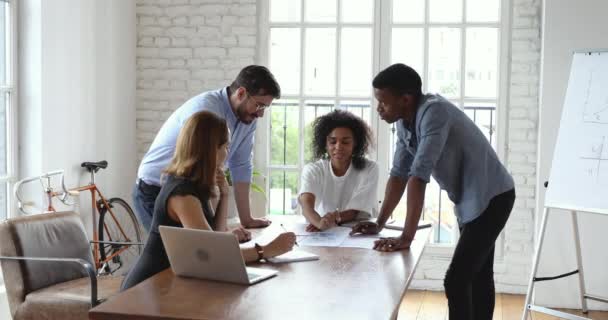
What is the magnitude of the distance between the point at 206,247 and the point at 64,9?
2.99m

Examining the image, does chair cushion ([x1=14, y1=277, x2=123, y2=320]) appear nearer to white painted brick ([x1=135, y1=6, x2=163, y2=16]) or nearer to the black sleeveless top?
the black sleeveless top

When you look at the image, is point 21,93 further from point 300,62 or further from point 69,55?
point 300,62

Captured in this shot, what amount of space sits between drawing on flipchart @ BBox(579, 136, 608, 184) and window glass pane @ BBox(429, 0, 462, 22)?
1550mm

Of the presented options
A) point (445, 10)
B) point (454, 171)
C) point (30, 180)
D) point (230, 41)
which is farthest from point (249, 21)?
point (454, 171)

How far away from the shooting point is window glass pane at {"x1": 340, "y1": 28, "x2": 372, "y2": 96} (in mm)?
5781

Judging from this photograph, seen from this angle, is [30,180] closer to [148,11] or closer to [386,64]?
[148,11]

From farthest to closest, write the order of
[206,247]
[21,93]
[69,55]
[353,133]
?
[69,55]
[21,93]
[353,133]
[206,247]

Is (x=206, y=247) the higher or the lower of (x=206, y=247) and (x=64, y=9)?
the lower

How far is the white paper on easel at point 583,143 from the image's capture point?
174 inches

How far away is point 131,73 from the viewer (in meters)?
5.89

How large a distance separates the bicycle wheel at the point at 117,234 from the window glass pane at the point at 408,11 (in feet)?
7.85

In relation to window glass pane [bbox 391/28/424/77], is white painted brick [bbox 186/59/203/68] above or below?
below

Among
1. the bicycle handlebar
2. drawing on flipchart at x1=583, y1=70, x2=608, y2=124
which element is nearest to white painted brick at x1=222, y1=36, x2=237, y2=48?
the bicycle handlebar

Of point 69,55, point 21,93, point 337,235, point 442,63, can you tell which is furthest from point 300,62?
point 337,235
